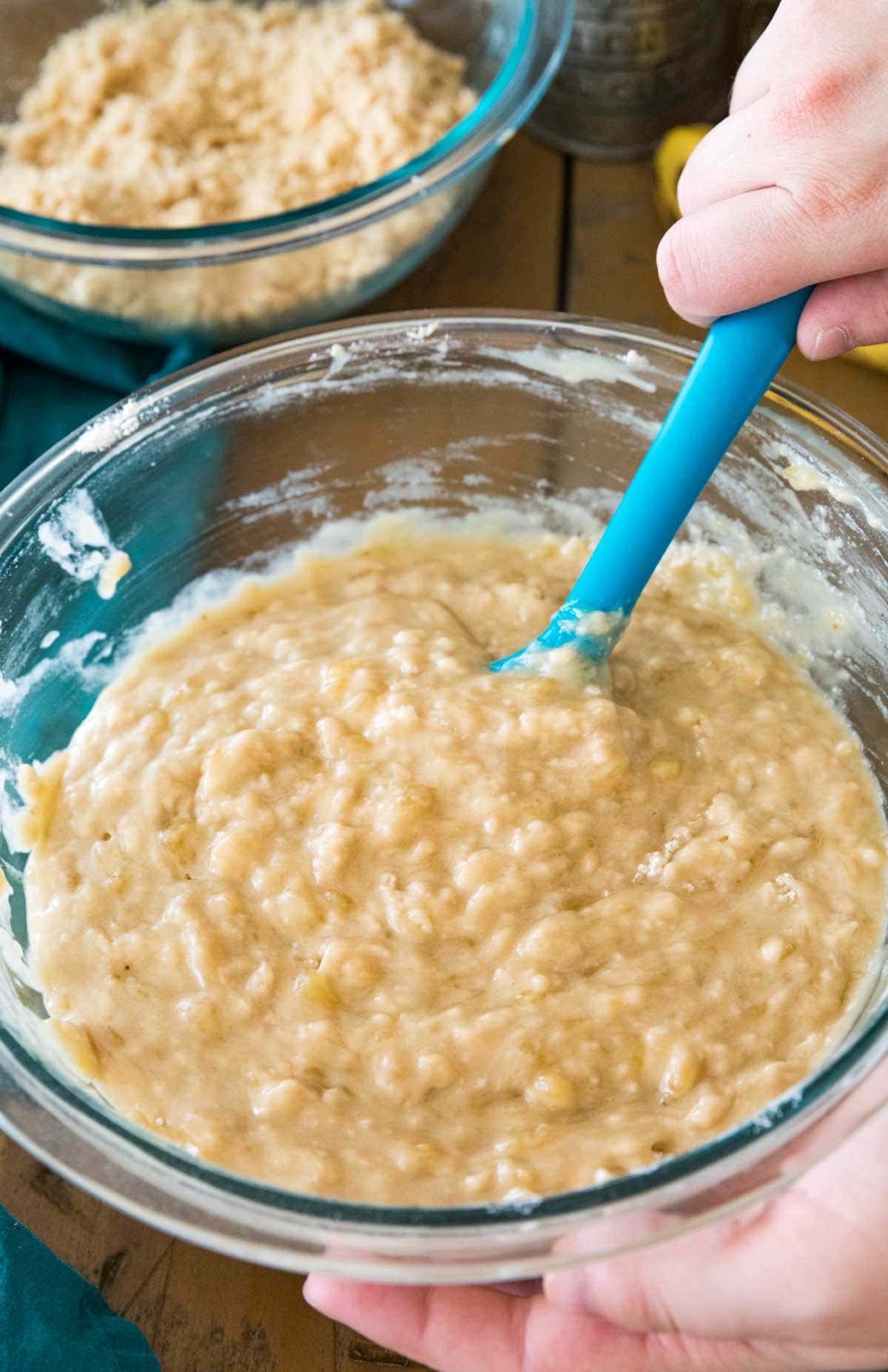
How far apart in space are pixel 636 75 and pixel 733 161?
3.84 ft

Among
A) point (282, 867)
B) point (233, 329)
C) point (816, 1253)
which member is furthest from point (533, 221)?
point (816, 1253)

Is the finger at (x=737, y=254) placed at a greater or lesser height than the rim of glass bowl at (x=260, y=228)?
greater

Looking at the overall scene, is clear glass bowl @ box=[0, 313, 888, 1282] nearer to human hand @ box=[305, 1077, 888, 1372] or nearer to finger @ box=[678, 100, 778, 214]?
human hand @ box=[305, 1077, 888, 1372]

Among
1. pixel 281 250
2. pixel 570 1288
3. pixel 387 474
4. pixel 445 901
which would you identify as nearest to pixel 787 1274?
pixel 570 1288

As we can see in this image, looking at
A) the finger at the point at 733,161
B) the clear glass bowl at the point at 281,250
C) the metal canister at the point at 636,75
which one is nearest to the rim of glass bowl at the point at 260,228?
the clear glass bowl at the point at 281,250

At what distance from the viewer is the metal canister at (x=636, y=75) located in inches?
90.3

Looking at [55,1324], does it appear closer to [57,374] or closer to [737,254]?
[737,254]

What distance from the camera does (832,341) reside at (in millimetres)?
1386

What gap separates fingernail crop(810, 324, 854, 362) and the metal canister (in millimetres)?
1149

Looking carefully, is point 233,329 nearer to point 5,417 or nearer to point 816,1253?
point 5,417

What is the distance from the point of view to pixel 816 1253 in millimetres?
1200

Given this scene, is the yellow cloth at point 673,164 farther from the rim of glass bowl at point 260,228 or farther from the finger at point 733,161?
the finger at point 733,161

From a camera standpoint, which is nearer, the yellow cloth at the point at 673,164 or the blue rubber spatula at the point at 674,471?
the blue rubber spatula at the point at 674,471

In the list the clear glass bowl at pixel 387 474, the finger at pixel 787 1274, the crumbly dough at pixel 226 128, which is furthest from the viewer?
the crumbly dough at pixel 226 128
